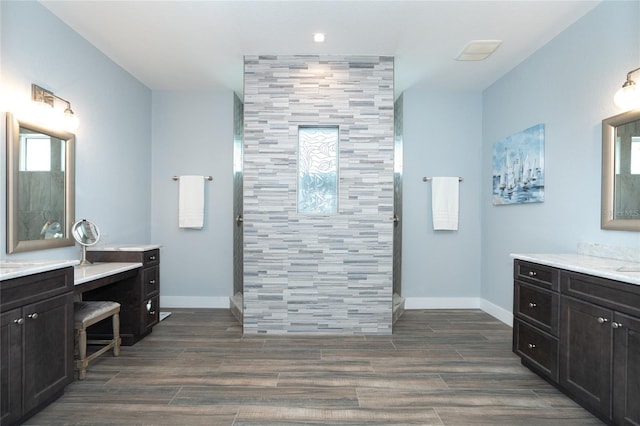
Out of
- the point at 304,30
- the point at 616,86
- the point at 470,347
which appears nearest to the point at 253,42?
the point at 304,30

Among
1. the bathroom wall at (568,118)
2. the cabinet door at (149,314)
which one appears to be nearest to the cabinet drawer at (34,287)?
the cabinet door at (149,314)

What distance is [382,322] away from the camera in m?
3.46

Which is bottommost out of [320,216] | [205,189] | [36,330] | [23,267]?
[36,330]

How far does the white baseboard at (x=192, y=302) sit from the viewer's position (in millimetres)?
4348

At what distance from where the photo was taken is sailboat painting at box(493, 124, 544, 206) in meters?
3.20

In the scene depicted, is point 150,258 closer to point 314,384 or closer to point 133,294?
point 133,294

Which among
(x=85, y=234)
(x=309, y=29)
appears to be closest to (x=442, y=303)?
(x=309, y=29)

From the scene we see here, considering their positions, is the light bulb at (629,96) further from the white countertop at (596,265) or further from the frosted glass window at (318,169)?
the frosted glass window at (318,169)

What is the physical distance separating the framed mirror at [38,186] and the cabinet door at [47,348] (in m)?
0.59

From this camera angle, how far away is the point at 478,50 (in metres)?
3.23

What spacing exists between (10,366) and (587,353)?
297 centimetres

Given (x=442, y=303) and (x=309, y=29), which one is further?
(x=442, y=303)

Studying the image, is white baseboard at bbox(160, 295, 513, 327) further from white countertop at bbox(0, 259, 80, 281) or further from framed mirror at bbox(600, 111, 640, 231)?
white countertop at bbox(0, 259, 80, 281)

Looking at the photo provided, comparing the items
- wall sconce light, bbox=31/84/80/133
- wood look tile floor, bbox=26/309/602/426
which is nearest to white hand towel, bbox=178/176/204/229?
wood look tile floor, bbox=26/309/602/426
